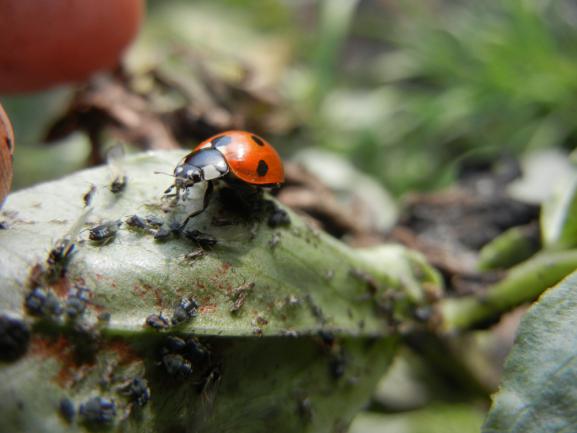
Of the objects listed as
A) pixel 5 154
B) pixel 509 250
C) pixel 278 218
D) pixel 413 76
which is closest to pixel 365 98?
pixel 413 76

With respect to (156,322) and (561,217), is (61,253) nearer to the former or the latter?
(156,322)

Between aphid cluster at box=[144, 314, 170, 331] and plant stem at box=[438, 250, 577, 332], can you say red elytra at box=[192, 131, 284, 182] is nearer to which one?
aphid cluster at box=[144, 314, 170, 331]

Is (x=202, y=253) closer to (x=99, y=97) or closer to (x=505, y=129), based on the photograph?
(x=99, y=97)

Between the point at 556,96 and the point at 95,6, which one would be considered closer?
the point at 95,6

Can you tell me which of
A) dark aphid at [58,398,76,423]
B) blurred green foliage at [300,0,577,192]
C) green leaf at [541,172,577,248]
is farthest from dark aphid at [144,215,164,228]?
blurred green foliage at [300,0,577,192]

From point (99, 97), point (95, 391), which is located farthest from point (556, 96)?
point (95, 391)

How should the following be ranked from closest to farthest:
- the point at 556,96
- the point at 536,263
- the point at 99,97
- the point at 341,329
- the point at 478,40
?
the point at 341,329 → the point at 536,263 → the point at 99,97 → the point at 556,96 → the point at 478,40

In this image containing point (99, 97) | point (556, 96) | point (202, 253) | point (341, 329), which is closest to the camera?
point (202, 253)
